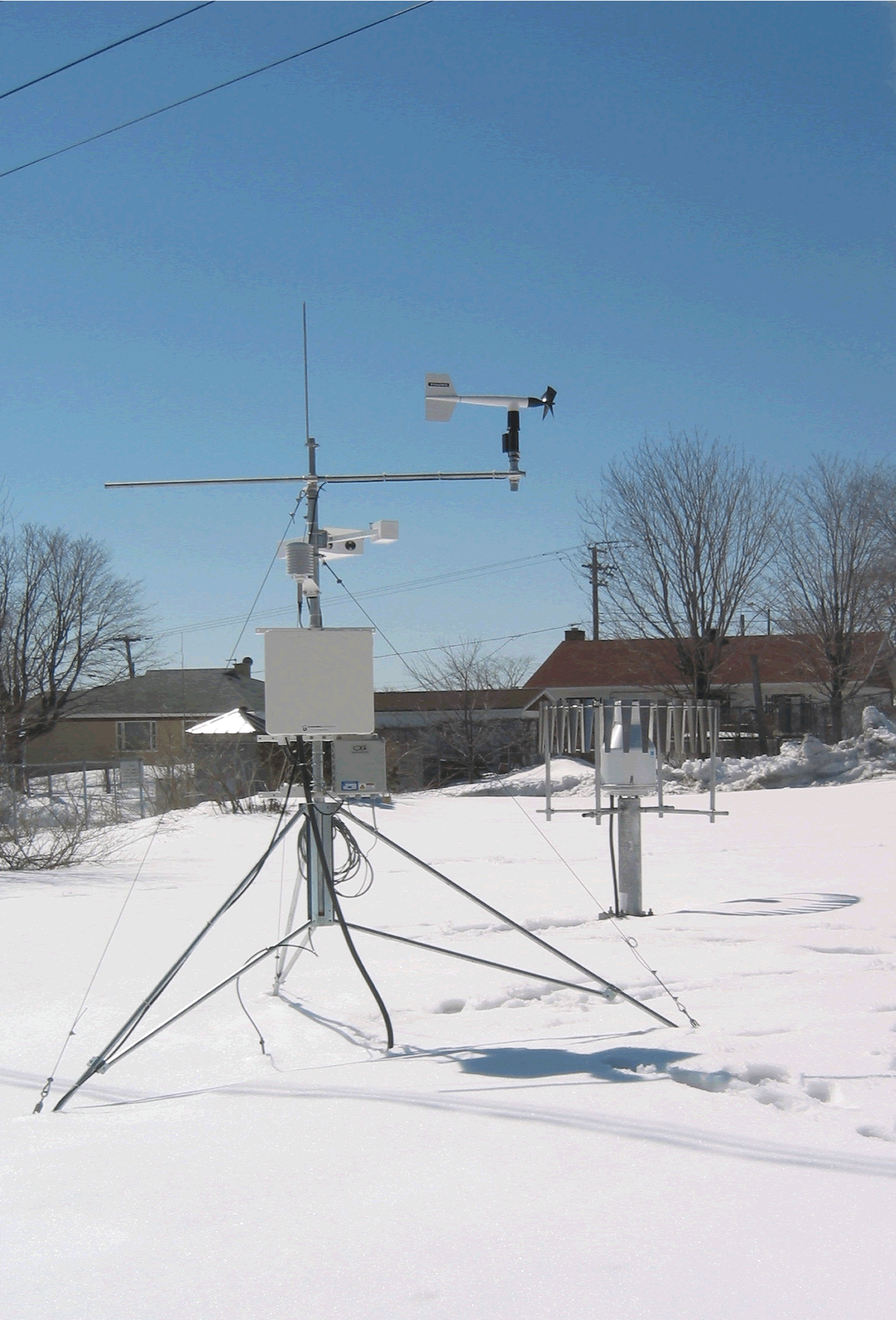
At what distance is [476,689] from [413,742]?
13.0ft

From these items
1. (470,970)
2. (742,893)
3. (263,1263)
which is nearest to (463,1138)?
(263,1263)

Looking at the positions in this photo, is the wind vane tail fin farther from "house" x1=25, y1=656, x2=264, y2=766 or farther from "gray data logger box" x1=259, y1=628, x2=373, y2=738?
"house" x1=25, y1=656, x2=264, y2=766

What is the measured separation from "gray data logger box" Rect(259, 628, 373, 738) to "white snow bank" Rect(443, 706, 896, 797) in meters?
19.1

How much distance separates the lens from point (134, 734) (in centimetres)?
4759

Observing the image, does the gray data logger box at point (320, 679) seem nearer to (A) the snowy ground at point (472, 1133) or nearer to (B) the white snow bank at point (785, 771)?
(A) the snowy ground at point (472, 1133)

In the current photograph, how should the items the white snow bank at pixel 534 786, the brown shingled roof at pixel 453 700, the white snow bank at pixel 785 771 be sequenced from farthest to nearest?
the brown shingled roof at pixel 453 700 < the white snow bank at pixel 534 786 < the white snow bank at pixel 785 771

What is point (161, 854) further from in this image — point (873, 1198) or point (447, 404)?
point (873, 1198)

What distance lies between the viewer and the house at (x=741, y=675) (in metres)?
33.7

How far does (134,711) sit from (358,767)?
44.3 metres

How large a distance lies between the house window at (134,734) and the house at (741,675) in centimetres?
1593

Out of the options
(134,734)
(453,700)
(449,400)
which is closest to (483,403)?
(449,400)

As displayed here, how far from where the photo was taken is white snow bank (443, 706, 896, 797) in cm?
2462

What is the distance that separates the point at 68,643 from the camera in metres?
40.8

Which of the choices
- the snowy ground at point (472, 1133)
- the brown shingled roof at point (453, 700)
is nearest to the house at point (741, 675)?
the brown shingled roof at point (453, 700)
